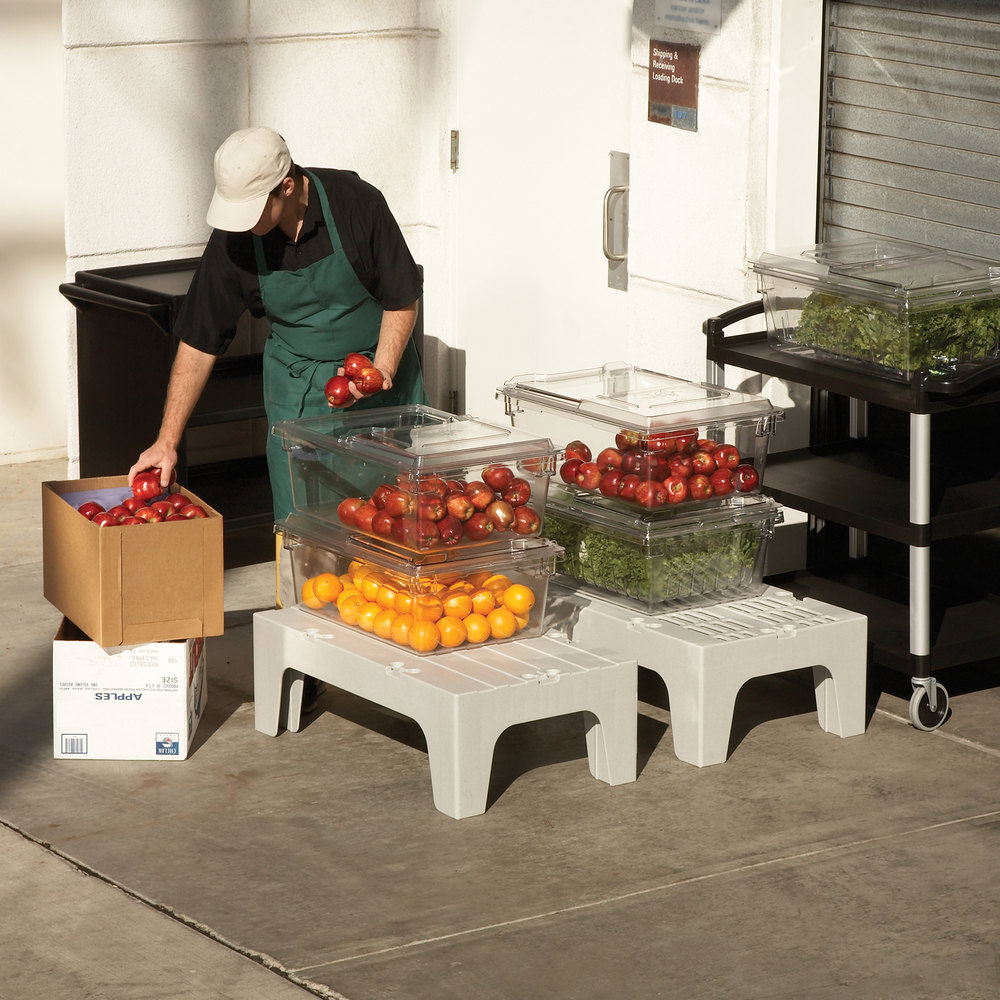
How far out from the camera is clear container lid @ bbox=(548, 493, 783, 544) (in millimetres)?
5039

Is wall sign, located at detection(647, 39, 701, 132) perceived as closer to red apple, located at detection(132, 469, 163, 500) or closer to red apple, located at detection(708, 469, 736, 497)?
red apple, located at detection(708, 469, 736, 497)

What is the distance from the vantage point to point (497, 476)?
488 cm

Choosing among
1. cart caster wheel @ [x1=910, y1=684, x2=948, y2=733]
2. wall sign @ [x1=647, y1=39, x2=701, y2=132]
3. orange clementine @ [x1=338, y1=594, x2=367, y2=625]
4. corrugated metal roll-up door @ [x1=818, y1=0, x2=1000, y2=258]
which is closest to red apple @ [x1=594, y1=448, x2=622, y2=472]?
orange clementine @ [x1=338, y1=594, x2=367, y2=625]

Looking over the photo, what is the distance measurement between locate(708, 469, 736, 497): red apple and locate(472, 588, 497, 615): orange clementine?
2.37 ft

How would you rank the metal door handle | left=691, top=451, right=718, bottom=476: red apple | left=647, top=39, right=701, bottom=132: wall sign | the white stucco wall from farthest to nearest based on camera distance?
the metal door handle → left=647, top=39, right=701, bottom=132: wall sign → the white stucco wall → left=691, top=451, right=718, bottom=476: red apple

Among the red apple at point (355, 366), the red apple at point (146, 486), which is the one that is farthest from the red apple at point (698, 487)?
the red apple at point (146, 486)

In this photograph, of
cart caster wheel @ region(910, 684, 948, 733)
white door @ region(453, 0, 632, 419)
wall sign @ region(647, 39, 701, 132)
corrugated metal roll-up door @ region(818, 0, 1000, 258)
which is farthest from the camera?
white door @ region(453, 0, 632, 419)

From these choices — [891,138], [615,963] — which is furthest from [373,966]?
[891,138]

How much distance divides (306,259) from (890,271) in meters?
1.72

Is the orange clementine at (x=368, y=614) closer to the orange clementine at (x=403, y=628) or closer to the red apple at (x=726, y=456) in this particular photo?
the orange clementine at (x=403, y=628)

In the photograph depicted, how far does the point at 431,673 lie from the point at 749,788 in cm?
93

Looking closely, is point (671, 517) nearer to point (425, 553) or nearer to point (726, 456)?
point (726, 456)

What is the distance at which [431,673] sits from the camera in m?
4.71

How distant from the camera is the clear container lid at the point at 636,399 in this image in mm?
5035
